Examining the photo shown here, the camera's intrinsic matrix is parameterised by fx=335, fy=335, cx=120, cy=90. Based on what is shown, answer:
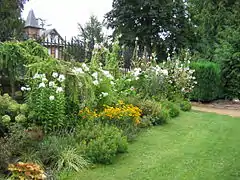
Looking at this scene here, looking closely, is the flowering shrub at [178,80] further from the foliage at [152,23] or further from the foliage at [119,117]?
the foliage at [152,23]

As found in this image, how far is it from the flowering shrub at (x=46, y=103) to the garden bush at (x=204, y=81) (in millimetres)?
8115

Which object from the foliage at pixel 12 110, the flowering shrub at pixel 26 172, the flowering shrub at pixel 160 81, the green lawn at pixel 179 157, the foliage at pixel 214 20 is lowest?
the green lawn at pixel 179 157

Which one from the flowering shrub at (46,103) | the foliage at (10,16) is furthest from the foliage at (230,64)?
the foliage at (10,16)

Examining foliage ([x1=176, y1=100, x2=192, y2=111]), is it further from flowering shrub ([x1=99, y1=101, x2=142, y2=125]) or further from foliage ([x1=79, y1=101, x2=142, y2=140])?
foliage ([x1=79, y1=101, x2=142, y2=140])

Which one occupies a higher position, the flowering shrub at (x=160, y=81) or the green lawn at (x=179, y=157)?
the flowering shrub at (x=160, y=81)

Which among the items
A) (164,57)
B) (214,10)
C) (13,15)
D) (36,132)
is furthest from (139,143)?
(164,57)

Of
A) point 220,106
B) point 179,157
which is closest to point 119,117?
point 179,157

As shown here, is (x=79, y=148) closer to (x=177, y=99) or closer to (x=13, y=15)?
(x=177, y=99)

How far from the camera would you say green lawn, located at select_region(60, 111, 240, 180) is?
4379 mm

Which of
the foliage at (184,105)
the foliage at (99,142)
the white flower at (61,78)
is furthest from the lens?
the foliage at (184,105)

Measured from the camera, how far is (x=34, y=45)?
6.71m

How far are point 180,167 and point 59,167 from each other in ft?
5.50

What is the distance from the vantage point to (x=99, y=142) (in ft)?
15.9

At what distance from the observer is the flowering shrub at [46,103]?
529cm
